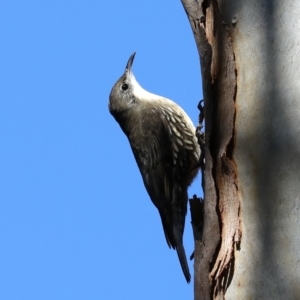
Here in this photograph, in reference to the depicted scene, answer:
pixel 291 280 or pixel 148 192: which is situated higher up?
pixel 148 192

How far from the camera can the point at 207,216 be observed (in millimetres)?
2943

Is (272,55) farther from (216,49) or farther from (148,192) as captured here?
(148,192)

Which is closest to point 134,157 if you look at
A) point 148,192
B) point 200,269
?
point 148,192

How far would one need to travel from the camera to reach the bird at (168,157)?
5.38 meters

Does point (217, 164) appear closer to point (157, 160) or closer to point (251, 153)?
point (251, 153)

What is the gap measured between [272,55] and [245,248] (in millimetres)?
717

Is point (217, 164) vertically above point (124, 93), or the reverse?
point (124, 93)

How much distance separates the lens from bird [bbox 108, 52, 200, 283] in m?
5.38

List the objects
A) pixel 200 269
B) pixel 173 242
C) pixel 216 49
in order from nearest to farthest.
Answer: pixel 200 269 → pixel 216 49 → pixel 173 242

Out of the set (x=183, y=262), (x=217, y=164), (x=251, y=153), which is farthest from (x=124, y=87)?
(x=251, y=153)

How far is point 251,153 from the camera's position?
8.96 ft

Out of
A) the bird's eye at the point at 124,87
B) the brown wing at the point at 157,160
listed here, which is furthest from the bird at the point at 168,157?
the bird's eye at the point at 124,87

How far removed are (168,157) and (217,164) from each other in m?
2.53

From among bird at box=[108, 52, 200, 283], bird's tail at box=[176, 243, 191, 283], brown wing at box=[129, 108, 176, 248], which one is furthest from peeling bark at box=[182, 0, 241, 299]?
brown wing at box=[129, 108, 176, 248]
